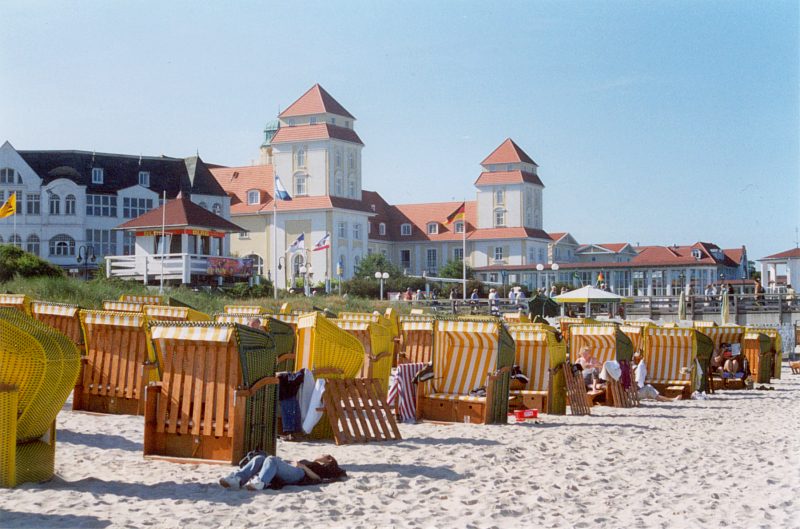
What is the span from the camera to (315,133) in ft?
253

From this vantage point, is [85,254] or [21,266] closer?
[21,266]

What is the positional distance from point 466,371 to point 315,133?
6570 centimetres

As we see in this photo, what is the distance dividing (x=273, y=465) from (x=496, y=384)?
490 cm

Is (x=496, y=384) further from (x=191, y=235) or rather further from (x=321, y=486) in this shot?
(x=191, y=235)

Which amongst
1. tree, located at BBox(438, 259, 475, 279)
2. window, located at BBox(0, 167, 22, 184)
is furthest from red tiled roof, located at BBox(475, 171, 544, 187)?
window, located at BBox(0, 167, 22, 184)

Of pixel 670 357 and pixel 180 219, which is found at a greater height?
pixel 180 219

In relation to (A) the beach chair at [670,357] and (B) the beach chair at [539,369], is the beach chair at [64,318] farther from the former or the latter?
(A) the beach chair at [670,357]

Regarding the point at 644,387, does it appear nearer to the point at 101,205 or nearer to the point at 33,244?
the point at 33,244

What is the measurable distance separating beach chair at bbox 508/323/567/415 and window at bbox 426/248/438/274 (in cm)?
7774

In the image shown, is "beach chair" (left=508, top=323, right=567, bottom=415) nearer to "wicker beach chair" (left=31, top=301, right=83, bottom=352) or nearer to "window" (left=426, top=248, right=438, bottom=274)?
"wicker beach chair" (left=31, top=301, right=83, bottom=352)

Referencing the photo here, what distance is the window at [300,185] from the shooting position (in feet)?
257

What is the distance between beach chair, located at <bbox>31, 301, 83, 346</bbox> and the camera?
39.7 ft

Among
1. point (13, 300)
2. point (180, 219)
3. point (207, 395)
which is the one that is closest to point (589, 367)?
point (13, 300)

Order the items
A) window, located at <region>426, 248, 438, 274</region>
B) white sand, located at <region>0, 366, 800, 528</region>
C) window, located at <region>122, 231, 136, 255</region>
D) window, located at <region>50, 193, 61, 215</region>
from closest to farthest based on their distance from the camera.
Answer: white sand, located at <region>0, 366, 800, 528</region>
window, located at <region>50, 193, 61, 215</region>
window, located at <region>122, 231, 136, 255</region>
window, located at <region>426, 248, 438, 274</region>
